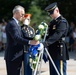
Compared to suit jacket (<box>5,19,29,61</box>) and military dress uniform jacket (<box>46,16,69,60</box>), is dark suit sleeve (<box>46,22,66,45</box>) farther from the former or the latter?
suit jacket (<box>5,19,29,61</box>)

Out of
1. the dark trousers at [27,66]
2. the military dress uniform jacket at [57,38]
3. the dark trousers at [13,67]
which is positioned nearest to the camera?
the military dress uniform jacket at [57,38]

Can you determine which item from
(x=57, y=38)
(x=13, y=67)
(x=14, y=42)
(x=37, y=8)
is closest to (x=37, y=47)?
(x=57, y=38)

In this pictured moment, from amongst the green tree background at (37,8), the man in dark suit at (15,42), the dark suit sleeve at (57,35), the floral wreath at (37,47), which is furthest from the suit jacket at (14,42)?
the green tree background at (37,8)

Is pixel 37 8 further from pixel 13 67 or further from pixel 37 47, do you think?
pixel 37 47

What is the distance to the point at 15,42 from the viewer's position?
18.8 feet

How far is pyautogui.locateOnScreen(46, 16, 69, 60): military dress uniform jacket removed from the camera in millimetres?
5592

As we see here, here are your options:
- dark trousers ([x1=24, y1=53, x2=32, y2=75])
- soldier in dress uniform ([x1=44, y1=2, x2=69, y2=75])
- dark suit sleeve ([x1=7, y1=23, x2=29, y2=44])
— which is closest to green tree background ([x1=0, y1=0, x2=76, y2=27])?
dark trousers ([x1=24, y1=53, x2=32, y2=75])

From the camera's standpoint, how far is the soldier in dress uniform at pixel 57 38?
5.61m

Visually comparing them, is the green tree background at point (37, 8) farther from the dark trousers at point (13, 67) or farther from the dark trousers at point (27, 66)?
the dark trousers at point (13, 67)

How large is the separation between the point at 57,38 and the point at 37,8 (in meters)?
14.3

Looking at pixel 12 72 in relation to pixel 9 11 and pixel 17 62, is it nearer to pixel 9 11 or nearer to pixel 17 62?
pixel 17 62

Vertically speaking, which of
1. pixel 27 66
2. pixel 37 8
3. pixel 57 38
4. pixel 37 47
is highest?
pixel 37 8

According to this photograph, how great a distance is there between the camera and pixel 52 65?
236 inches

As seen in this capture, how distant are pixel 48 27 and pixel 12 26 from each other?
0.66 m
